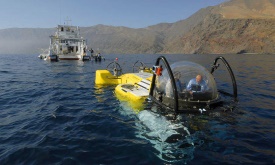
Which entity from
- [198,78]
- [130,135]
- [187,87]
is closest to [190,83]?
[187,87]

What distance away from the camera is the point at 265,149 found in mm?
6793

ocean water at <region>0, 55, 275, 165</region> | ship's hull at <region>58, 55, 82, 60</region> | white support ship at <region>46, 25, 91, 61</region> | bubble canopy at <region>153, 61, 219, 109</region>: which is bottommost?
ocean water at <region>0, 55, 275, 165</region>

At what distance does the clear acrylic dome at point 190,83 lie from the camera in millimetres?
9242

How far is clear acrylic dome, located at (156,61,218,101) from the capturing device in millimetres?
9242

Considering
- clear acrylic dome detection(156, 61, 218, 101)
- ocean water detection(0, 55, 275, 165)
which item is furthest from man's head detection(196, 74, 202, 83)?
ocean water detection(0, 55, 275, 165)

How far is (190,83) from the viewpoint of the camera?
950 cm

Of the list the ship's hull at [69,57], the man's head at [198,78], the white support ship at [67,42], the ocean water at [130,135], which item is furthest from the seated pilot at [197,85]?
the white support ship at [67,42]

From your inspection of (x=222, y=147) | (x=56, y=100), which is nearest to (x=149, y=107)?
(x=222, y=147)

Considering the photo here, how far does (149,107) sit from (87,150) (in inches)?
A: 173

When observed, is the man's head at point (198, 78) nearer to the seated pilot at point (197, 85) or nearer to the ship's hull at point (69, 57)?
the seated pilot at point (197, 85)

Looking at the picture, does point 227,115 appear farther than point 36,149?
Yes

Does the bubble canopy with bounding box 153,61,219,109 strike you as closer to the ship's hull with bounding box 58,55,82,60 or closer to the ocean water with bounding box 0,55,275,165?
the ocean water with bounding box 0,55,275,165

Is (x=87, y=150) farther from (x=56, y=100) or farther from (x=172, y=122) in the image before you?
(x=56, y=100)

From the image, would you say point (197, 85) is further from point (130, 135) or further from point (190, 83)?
point (130, 135)
